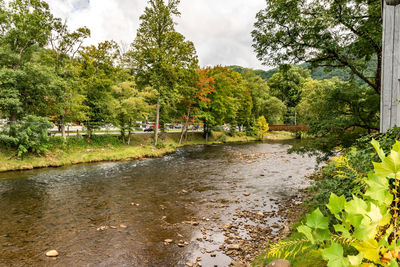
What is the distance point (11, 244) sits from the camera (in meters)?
6.41

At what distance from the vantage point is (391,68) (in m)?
5.50

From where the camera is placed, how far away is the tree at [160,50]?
973 inches

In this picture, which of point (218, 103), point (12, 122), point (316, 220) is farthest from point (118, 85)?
point (316, 220)

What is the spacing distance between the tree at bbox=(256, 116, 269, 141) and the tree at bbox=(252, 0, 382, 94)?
32.5m

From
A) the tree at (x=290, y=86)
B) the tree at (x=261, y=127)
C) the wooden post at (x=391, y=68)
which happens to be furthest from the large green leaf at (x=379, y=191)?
the tree at (x=290, y=86)

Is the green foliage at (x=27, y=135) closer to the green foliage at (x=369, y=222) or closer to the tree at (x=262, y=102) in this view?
the green foliage at (x=369, y=222)

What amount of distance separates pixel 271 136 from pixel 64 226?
4473 cm

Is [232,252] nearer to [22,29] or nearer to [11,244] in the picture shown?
[11,244]

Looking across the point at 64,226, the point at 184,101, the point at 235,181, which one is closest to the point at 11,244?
the point at 64,226

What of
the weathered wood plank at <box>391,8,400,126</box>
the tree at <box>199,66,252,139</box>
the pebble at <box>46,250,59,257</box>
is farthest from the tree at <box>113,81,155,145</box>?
the weathered wood plank at <box>391,8,400,126</box>

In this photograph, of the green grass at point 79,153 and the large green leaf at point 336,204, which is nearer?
the large green leaf at point 336,204

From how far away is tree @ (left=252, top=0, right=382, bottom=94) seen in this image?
8.58 metres

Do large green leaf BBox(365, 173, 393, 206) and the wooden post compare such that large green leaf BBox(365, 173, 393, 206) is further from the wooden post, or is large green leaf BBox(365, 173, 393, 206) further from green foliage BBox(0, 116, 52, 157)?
green foliage BBox(0, 116, 52, 157)

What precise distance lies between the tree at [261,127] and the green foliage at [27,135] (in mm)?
34841
